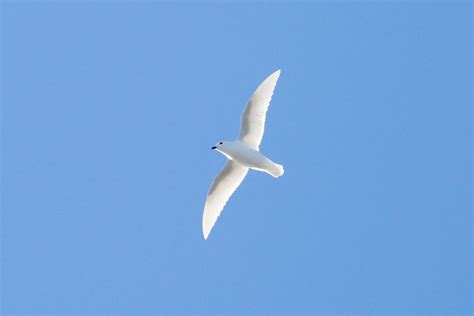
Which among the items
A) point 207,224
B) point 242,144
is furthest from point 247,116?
point 207,224

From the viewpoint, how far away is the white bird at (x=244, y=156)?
19750mm

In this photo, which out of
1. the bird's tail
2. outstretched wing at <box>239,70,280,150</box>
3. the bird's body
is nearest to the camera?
the bird's body

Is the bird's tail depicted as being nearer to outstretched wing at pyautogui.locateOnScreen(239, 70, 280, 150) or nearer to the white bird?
the white bird

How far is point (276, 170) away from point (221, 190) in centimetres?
150

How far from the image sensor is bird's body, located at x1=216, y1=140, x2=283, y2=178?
19.7 meters

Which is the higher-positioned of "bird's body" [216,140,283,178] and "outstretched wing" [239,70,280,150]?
"outstretched wing" [239,70,280,150]

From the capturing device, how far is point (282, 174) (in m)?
19.9

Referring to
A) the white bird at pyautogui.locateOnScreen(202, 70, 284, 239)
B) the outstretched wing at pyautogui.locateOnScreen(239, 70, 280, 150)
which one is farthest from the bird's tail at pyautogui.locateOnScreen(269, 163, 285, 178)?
the outstretched wing at pyautogui.locateOnScreen(239, 70, 280, 150)

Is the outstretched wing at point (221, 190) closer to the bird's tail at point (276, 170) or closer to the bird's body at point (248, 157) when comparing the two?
the bird's body at point (248, 157)

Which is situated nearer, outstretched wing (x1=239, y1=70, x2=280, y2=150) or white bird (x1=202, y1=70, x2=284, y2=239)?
white bird (x1=202, y1=70, x2=284, y2=239)

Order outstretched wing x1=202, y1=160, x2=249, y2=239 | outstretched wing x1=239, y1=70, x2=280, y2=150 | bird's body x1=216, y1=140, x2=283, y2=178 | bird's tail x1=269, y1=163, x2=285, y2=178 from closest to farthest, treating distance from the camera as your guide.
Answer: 1. bird's body x1=216, y1=140, x2=283, y2=178
2. bird's tail x1=269, y1=163, x2=285, y2=178
3. outstretched wing x1=239, y1=70, x2=280, y2=150
4. outstretched wing x1=202, y1=160, x2=249, y2=239

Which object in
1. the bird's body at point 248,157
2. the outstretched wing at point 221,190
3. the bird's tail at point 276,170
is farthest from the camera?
the outstretched wing at point 221,190

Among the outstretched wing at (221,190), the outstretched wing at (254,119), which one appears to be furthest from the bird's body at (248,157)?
the outstretched wing at (221,190)

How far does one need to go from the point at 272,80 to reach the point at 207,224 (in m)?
3.07
